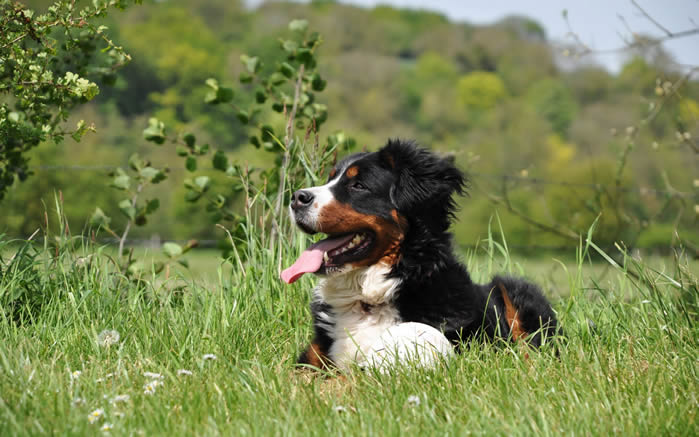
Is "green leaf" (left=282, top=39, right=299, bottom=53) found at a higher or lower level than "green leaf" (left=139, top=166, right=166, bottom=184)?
higher

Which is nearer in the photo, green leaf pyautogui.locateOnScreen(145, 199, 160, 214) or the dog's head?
the dog's head

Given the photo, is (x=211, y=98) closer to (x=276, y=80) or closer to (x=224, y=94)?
(x=224, y=94)

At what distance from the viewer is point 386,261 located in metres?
3.10

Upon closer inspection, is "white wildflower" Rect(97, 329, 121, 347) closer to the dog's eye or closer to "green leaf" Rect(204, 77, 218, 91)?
the dog's eye

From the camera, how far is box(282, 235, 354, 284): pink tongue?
3.02 m

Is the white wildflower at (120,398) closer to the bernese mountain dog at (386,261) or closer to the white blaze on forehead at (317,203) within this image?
the bernese mountain dog at (386,261)

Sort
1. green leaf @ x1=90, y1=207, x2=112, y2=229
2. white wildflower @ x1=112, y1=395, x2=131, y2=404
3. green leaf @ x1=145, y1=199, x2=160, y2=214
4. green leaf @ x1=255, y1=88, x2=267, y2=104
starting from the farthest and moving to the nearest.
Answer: green leaf @ x1=255, y1=88, x2=267, y2=104
green leaf @ x1=145, y1=199, x2=160, y2=214
green leaf @ x1=90, y1=207, x2=112, y2=229
white wildflower @ x1=112, y1=395, x2=131, y2=404

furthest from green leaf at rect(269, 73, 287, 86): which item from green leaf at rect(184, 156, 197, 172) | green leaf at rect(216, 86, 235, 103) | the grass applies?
the grass

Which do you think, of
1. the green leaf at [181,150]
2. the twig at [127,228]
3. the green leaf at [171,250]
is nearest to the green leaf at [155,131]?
the green leaf at [181,150]

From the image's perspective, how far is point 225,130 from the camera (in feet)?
139

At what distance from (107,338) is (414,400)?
1422 millimetres

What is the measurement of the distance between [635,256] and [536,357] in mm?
1192

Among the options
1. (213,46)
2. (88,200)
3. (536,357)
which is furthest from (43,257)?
(213,46)

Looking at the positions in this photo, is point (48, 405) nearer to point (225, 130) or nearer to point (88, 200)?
point (88, 200)
